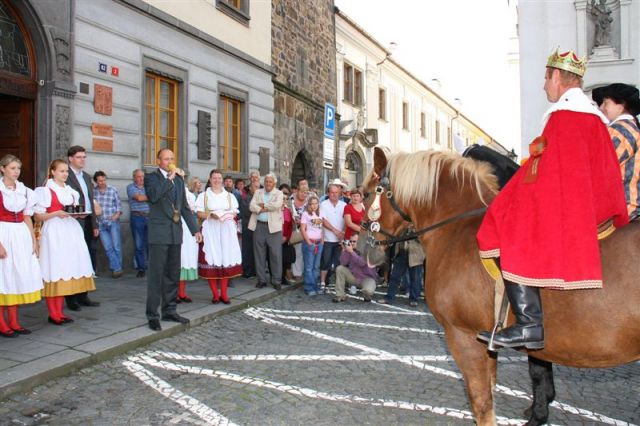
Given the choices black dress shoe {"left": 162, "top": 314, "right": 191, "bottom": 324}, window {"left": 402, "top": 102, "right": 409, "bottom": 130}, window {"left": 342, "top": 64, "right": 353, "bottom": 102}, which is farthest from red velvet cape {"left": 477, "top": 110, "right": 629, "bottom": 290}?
window {"left": 402, "top": 102, "right": 409, "bottom": 130}

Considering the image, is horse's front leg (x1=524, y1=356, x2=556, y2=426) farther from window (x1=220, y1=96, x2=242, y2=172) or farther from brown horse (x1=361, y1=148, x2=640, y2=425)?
window (x1=220, y1=96, x2=242, y2=172)

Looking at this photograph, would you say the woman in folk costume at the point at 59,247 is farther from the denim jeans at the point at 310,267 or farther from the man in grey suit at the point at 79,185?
the denim jeans at the point at 310,267

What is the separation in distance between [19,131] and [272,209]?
4.47 metres

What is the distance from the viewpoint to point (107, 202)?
955cm

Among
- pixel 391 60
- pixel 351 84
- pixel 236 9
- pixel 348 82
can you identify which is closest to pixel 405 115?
pixel 391 60

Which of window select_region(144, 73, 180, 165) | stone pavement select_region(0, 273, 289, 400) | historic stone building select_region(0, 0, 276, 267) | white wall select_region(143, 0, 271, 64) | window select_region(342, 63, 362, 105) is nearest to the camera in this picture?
stone pavement select_region(0, 273, 289, 400)

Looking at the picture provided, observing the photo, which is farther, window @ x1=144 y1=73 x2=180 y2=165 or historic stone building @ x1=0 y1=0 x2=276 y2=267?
window @ x1=144 y1=73 x2=180 y2=165

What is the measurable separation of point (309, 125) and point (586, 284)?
16755 millimetres

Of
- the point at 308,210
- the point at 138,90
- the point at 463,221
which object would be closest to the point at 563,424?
the point at 463,221

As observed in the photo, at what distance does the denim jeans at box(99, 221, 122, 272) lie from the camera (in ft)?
31.5

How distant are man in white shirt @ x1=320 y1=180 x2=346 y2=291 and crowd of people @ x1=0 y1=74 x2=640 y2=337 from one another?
0.07 feet

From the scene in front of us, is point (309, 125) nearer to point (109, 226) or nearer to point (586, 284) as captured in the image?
point (109, 226)

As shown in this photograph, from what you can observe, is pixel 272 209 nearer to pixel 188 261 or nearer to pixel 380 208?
pixel 188 261

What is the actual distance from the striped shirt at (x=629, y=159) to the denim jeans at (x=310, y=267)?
270 inches
